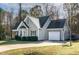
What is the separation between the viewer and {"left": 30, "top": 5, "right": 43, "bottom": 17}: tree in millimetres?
3560

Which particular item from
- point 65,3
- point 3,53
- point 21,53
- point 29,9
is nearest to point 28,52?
point 21,53

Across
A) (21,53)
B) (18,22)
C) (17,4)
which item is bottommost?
(21,53)

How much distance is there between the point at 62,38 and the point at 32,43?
379 millimetres

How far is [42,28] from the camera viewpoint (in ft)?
11.8

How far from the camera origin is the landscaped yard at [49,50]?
11.6ft

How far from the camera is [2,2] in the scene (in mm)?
3551

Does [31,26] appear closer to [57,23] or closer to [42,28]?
[42,28]

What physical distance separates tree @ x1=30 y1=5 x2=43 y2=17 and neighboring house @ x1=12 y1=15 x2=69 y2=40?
5 cm

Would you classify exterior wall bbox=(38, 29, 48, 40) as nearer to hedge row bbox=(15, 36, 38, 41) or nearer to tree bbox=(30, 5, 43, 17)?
hedge row bbox=(15, 36, 38, 41)

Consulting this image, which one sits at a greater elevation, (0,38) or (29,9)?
(29,9)

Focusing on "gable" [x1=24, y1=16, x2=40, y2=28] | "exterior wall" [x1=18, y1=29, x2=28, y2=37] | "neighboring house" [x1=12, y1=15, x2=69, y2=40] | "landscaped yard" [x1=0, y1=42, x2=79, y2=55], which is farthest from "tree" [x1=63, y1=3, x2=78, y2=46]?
"exterior wall" [x1=18, y1=29, x2=28, y2=37]

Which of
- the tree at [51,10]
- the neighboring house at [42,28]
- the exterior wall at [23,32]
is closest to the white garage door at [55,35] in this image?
the neighboring house at [42,28]

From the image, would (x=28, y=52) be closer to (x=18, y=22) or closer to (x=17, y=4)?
→ (x=18, y=22)

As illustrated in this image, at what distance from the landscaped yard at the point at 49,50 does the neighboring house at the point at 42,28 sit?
0.12m
